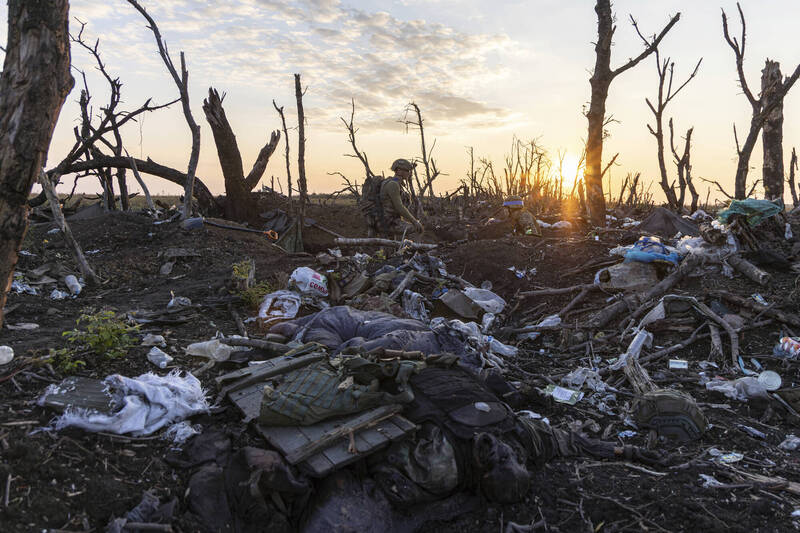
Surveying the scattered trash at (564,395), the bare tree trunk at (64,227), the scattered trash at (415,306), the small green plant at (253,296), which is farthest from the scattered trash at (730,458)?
the bare tree trunk at (64,227)

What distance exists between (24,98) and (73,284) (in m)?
5.66

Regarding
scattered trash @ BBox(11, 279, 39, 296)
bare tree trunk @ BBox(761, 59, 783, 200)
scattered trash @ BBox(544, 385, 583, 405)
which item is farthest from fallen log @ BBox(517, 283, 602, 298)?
scattered trash @ BBox(11, 279, 39, 296)

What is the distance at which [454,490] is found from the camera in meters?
3.09

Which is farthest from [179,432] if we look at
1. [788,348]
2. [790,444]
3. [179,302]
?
[788,348]

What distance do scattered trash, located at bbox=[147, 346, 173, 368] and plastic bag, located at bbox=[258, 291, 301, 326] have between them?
63.5 inches

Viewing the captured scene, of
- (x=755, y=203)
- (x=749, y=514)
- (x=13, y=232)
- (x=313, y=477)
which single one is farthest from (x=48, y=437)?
(x=755, y=203)

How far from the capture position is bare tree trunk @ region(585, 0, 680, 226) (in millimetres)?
9781

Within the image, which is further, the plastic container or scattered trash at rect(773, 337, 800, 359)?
scattered trash at rect(773, 337, 800, 359)

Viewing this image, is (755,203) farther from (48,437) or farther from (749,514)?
(48,437)

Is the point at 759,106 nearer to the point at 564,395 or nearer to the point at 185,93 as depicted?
the point at 564,395

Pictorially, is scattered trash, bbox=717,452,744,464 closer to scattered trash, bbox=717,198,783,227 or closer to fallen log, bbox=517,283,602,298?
fallen log, bbox=517,283,602,298

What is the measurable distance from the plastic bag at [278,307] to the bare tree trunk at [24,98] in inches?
124

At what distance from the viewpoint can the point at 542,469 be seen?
3.32 meters

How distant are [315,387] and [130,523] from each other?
4.08ft
